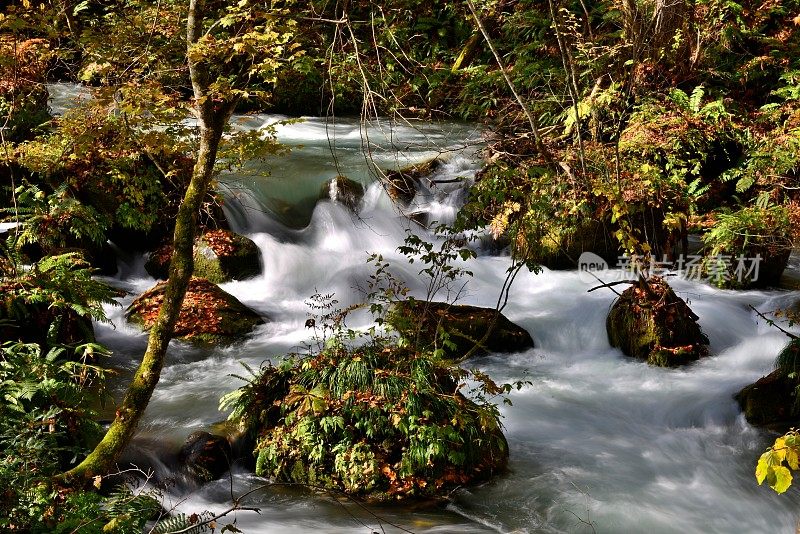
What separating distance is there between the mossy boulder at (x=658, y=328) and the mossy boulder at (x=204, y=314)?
178 inches

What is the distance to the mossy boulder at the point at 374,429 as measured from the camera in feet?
18.4

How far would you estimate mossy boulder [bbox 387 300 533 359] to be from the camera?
7074 millimetres

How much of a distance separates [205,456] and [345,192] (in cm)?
655

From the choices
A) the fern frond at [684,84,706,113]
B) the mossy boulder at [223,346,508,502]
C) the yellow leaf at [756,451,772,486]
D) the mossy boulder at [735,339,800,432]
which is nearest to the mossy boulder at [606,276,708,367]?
the mossy boulder at [735,339,800,432]

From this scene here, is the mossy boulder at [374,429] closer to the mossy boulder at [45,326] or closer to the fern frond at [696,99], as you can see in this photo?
the mossy boulder at [45,326]

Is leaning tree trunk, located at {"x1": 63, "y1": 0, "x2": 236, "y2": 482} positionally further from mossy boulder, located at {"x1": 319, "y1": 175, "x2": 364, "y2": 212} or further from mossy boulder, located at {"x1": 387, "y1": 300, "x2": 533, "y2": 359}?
mossy boulder, located at {"x1": 319, "y1": 175, "x2": 364, "y2": 212}

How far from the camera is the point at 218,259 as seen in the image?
1010 centimetres

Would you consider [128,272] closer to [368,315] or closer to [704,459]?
[368,315]

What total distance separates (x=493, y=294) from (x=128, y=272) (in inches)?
206

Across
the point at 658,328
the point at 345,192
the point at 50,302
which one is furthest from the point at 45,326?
the point at 658,328

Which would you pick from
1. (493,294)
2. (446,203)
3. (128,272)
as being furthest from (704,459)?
(128,272)

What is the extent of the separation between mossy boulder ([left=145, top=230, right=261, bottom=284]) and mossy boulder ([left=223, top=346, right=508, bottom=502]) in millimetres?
4173

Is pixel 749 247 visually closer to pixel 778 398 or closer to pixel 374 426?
pixel 778 398

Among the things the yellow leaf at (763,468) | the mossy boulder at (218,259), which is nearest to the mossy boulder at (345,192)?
the mossy boulder at (218,259)
